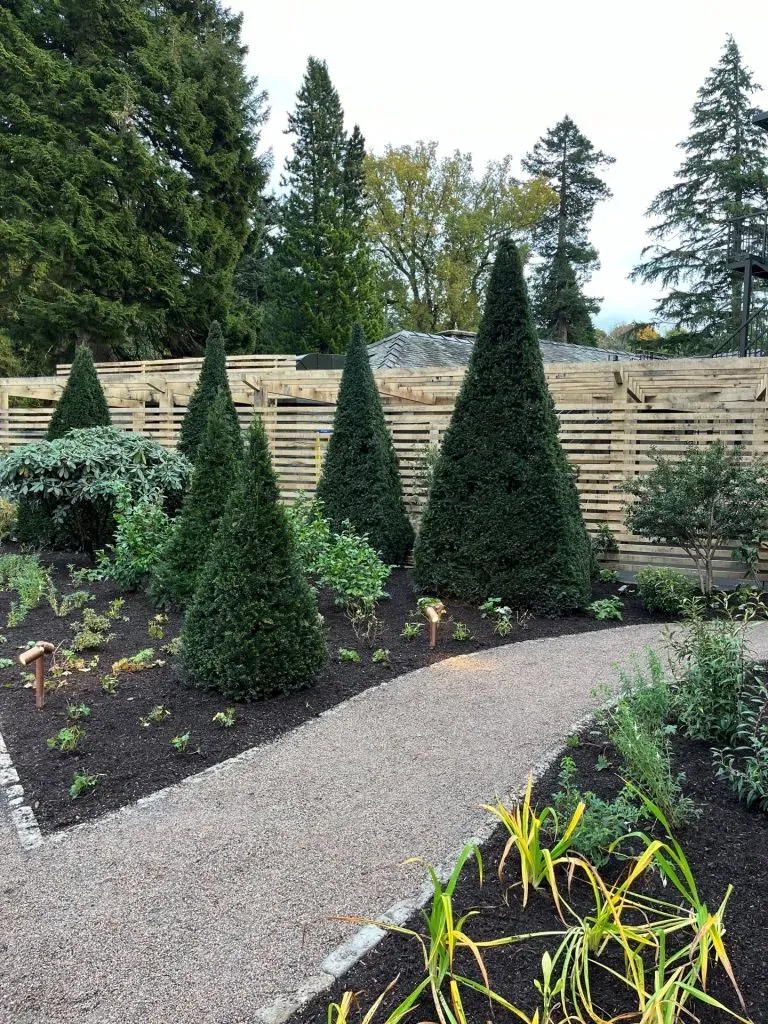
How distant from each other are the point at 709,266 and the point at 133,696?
2375 cm

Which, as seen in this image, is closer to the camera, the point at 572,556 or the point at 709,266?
the point at 572,556

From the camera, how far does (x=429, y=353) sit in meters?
14.9

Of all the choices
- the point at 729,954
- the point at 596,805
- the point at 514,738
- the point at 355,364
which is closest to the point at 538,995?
the point at 729,954

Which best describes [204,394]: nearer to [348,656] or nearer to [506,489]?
[506,489]

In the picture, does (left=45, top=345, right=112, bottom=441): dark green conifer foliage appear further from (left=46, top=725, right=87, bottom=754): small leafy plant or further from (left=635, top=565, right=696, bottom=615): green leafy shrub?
(left=635, top=565, right=696, bottom=615): green leafy shrub

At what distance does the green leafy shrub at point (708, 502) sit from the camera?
22.5 feet

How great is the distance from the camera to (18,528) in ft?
32.8

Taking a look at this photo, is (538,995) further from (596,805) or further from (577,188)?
(577,188)

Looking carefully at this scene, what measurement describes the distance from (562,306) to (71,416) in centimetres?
2251

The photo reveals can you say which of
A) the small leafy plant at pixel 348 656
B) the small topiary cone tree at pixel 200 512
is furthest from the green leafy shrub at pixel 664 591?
the small topiary cone tree at pixel 200 512

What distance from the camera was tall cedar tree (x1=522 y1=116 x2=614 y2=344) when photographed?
28.7 meters

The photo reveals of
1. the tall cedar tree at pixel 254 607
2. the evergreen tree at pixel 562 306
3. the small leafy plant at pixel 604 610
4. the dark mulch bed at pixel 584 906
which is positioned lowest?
the small leafy plant at pixel 604 610

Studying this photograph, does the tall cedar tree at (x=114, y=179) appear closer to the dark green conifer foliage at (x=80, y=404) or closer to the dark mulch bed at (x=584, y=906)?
the dark green conifer foliage at (x=80, y=404)

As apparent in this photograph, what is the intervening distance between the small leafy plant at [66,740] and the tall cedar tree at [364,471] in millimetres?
4898
